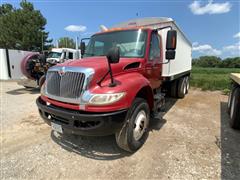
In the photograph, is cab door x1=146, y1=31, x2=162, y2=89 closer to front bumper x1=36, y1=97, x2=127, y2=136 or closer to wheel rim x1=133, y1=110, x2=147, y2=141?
wheel rim x1=133, y1=110, x2=147, y2=141

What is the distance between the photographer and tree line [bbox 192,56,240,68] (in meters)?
60.8

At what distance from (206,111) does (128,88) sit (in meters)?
4.16

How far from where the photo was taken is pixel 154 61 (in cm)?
391

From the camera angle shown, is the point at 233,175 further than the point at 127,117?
No

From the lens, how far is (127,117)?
2619mm

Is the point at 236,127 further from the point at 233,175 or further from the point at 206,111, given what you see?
the point at 233,175

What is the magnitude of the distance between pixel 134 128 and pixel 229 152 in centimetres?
181

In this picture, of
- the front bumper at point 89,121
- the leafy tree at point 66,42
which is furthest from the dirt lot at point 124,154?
the leafy tree at point 66,42

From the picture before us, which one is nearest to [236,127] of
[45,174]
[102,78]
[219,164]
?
[219,164]

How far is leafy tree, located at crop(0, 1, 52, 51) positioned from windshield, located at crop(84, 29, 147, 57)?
23040 millimetres

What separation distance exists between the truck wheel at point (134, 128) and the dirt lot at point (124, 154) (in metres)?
0.21

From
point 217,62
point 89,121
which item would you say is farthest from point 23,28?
point 217,62

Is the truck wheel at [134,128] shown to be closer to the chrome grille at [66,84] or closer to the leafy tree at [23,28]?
the chrome grille at [66,84]

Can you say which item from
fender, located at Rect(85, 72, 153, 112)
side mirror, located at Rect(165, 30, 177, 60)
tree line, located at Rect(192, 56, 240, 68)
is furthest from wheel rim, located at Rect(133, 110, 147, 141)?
tree line, located at Rect(192, 56, 240, 68)
